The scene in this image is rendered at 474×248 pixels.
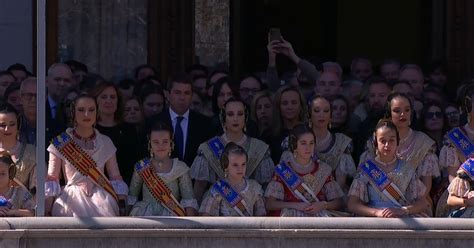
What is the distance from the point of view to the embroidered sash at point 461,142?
11661 mm

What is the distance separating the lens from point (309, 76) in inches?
520

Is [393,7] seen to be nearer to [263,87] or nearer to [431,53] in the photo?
[431,53]

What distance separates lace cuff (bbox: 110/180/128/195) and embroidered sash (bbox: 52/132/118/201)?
5cm

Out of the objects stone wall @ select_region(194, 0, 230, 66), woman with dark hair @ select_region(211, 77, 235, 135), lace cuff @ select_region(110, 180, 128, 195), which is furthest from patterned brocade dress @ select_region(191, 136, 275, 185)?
stone wall @ select_region(194, 0, 230, 66)

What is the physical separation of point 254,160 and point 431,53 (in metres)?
4.61

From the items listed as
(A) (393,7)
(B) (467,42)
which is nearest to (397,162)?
(B) (467,42)

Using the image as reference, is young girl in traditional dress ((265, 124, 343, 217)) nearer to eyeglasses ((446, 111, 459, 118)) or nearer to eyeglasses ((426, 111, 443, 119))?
eyeglasses ((426, 111, 443, 119))

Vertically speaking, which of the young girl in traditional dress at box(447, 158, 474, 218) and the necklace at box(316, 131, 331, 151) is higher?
the necklace at box(316, 131, 331, 151)

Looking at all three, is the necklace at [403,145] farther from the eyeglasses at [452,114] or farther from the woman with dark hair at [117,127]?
the woman with dark hair at [117,127]

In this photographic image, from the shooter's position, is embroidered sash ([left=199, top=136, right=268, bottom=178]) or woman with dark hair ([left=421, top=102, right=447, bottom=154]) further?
woman with dark hair ([left=421, top=102, right=447, bottom=154])

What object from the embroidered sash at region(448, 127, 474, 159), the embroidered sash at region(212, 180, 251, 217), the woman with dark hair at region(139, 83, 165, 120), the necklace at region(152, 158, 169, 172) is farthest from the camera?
the woman with dark hair at region(139, 83, 165, 120)

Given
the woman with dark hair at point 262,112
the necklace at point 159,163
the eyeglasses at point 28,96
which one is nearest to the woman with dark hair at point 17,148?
the eyeglasses at point 28,96

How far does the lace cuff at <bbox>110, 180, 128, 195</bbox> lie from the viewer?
11.4 meters

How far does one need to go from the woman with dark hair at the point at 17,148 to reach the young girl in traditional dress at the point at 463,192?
277 centimetres
